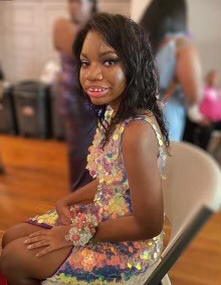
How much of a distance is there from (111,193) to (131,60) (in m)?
0.22

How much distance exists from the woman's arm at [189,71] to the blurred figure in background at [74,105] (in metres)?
0.24

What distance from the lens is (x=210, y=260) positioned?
53.1 inches

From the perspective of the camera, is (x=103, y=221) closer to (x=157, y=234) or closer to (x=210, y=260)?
(x=157, y=234)

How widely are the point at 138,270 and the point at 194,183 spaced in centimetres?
19

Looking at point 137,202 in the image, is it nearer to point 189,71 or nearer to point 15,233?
point 15,233

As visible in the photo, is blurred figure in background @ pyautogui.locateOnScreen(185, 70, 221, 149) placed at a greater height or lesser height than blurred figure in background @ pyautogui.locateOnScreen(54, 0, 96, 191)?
lesser

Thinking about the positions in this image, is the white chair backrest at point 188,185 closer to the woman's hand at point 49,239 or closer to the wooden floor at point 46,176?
the woman's hand at point 49,239

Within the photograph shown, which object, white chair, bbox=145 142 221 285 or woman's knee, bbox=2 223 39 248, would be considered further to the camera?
woman's knee, bbox=2 223 39 248

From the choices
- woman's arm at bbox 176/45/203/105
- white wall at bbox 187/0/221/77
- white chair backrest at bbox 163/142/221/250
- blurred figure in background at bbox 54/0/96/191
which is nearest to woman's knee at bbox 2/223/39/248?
blurred figure in background at bbox 54/0/96/191

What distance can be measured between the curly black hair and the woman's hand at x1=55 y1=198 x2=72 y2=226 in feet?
0.41

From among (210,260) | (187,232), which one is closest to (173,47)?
(187,232)

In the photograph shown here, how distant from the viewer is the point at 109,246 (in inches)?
22.6

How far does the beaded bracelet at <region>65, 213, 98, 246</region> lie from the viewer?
54cm

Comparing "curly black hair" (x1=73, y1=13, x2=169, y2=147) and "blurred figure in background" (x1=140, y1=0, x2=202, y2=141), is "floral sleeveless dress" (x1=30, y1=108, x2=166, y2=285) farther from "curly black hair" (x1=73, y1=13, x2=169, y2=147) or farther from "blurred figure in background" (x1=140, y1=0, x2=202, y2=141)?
"blurred figure in background" (x1=140, y1=0, x2=202, y2=141)
